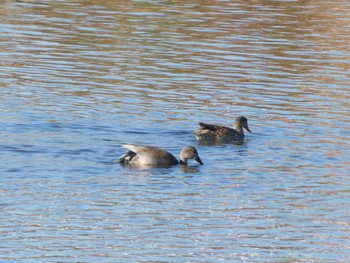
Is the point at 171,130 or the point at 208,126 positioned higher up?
the point at 208,126

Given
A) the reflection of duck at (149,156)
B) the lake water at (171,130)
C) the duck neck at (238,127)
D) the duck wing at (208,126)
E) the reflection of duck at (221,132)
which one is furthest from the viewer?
the duck neck at (238,127)

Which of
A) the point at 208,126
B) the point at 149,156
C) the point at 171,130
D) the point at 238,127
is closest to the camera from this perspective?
the point at 149,156

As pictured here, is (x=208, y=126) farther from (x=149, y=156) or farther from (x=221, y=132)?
(x=149, y=156)

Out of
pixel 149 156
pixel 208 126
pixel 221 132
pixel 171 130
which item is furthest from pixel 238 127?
pixel 149 156

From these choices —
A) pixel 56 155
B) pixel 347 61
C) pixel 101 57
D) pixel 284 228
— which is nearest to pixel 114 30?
pixel 101 57

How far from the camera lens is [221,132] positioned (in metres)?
16.9

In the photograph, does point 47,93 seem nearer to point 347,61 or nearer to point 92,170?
point 92,170

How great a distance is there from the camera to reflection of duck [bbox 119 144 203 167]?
1491 centimetres

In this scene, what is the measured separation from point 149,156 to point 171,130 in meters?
2.02

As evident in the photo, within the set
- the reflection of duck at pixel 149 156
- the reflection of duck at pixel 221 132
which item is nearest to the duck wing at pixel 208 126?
the reflection of duck at pixel 221 132

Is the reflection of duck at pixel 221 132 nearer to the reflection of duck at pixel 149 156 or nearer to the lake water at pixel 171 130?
the lake water at pixel 171 130

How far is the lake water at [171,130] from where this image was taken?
11102mm

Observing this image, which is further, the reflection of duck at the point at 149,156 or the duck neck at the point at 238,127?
the duck neck at the point at 238,127

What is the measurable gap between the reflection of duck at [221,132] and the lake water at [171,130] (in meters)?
0.21
